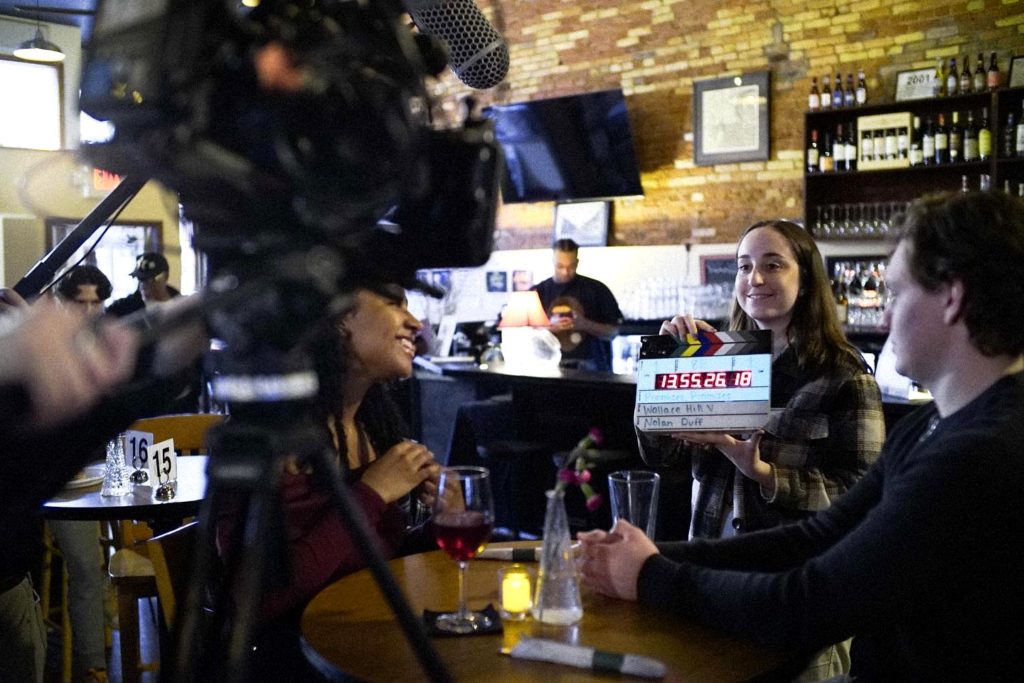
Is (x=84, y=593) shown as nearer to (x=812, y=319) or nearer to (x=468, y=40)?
(x=468, y=40)

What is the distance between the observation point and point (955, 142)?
5652 mm

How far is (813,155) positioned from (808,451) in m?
4.54

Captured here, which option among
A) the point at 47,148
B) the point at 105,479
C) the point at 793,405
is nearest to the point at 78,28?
the point at 47,148

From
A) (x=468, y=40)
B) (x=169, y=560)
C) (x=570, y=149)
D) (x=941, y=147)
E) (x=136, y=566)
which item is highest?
(x=570, y=149)

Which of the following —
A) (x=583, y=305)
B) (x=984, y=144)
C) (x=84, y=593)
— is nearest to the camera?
(x=84, y=593)

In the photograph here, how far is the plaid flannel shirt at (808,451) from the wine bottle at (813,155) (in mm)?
4364

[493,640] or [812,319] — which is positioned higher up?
[812,319]

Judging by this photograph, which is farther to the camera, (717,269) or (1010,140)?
(717,269)

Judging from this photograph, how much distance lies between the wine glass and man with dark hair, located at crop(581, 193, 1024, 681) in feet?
0.68

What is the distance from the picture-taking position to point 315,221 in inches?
28.0

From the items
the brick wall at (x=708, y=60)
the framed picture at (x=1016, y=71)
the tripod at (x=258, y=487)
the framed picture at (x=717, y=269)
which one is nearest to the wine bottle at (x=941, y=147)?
the framed picture at (x=1016, y=71)

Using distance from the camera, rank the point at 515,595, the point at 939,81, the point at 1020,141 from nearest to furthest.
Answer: the point at 515,595, the point at 1020,141, the point at 939,81

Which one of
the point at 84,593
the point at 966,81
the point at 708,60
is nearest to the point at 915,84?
the point at 966,81

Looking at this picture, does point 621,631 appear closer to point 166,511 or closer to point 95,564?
point 166,511
